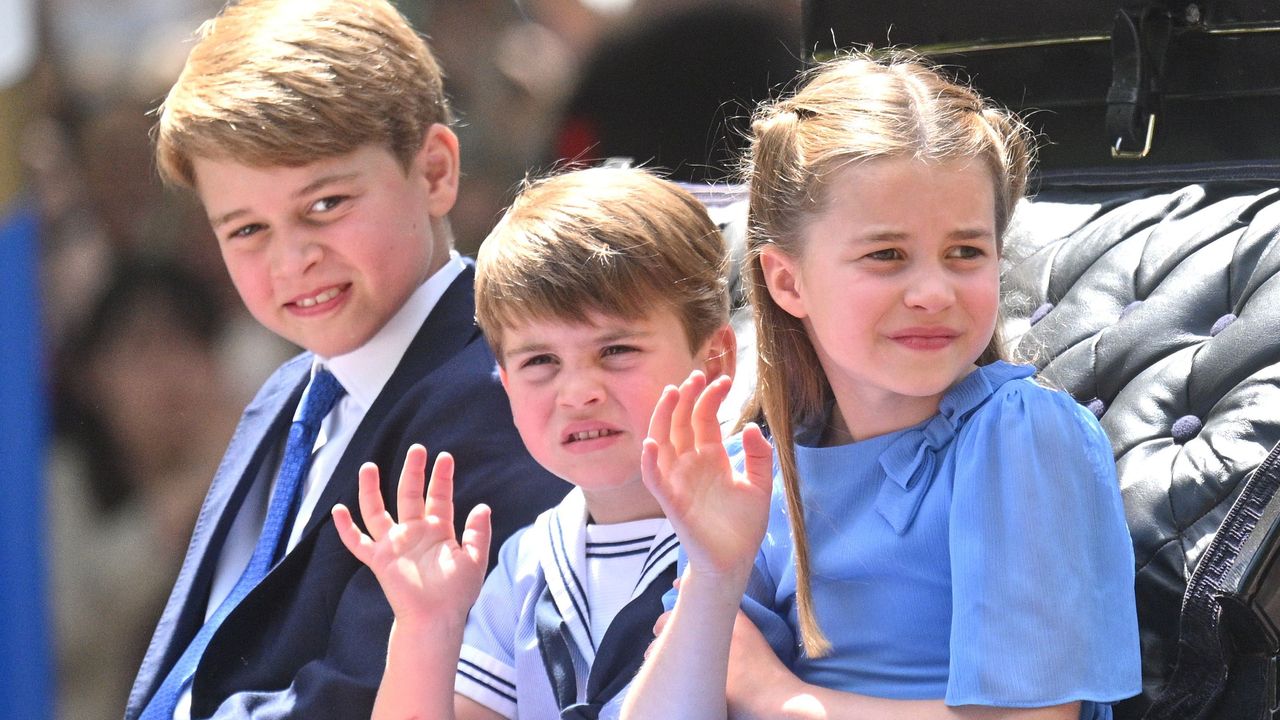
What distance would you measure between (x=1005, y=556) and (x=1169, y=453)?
36 centimetres

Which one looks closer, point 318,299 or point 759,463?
point 759,463

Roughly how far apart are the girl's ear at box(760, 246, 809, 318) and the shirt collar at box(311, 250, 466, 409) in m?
0.63

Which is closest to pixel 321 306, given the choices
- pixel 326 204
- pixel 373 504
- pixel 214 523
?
pixel 326 204

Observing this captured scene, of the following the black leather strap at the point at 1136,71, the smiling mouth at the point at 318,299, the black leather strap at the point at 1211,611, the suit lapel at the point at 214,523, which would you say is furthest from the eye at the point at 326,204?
the black leather strap at the point at 1211,611

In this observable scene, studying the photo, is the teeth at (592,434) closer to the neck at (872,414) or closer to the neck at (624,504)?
the neck at (624,504)

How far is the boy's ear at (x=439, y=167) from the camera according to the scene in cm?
193

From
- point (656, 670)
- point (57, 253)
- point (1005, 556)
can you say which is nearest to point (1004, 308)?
point (1005, 556)

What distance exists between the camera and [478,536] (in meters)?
1.45

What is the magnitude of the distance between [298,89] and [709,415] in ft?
2.76

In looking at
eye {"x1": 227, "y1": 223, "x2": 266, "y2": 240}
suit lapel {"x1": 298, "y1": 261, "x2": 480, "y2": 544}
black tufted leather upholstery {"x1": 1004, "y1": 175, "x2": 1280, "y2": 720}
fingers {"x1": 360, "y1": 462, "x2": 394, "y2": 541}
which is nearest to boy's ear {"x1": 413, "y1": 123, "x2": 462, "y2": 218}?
suit lapel {"x1": 298, "y1": 261, "x2": 480, "y2": 544}

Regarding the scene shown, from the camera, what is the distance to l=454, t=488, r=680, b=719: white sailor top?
1.41m

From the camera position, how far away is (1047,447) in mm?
1171

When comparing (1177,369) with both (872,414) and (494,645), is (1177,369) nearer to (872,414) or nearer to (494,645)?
(872,414)

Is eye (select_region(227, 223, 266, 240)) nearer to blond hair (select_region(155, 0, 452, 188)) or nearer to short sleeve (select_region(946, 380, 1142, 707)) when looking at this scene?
blond hair (select_region(155, 0, 452, 188))
